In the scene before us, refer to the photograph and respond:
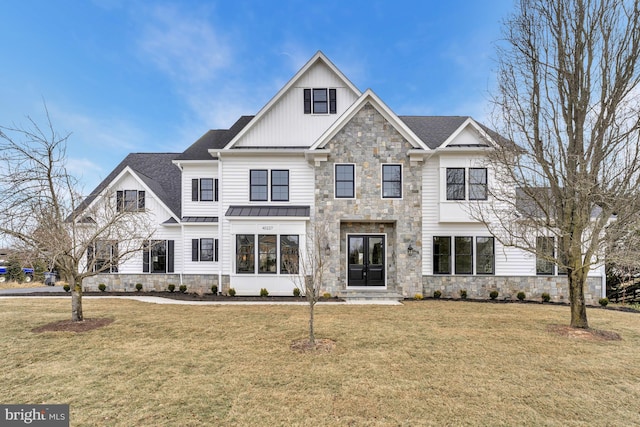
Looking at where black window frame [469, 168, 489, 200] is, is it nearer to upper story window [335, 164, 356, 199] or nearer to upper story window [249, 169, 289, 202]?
upper story window [335, 164, 356, 199]

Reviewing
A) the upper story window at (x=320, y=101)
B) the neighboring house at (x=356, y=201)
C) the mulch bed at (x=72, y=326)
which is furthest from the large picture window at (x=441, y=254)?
the mulch bed at (x=72, y=326)

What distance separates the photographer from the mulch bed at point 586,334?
7.29 meters

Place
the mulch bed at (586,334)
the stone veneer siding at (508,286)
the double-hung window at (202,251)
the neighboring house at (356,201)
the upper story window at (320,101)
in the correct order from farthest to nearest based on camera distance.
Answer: the double-hung window at (202,251) → the upper story window at (320,101) → the stone veneer siding at (508,286) → the neighboring house at (356,201) → the mulch bed at (586,334)

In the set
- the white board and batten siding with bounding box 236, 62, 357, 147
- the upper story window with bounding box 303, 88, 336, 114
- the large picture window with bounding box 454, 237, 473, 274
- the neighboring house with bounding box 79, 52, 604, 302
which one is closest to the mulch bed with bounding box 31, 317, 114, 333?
the neighboring house with bounding box 79, 52, 604, 302

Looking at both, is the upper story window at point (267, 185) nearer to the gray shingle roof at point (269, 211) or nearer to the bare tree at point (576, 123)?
the gray shingle roof at point (269, 211)

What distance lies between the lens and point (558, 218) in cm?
791

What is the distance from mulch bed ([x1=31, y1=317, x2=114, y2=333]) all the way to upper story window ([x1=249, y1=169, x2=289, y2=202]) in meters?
7.61

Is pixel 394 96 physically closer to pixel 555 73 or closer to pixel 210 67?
pixel 210 67

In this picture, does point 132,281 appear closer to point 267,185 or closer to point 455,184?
point 267,185

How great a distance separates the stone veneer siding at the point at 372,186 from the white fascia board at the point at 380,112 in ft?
0.55

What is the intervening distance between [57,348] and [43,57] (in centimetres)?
2072

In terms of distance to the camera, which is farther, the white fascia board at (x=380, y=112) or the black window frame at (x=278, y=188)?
the black window frame at (x=278, y=188)

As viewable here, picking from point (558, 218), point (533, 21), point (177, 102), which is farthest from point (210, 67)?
point (558, 218)

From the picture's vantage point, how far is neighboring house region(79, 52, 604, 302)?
13172 millimetres
